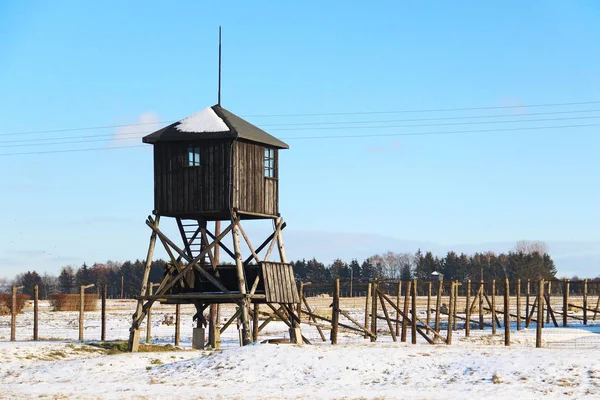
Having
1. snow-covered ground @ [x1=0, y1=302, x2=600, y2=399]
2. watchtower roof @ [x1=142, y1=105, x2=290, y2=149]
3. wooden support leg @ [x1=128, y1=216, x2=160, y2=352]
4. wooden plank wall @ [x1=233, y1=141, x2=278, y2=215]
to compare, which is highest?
watchtower roof @ [x1=142, y1=105, x2=290, y2=149]

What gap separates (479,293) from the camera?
46.9 meters

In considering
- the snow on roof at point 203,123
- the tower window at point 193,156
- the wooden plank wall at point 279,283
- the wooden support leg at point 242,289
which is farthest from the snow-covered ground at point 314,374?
the snow on roof at point 203,123

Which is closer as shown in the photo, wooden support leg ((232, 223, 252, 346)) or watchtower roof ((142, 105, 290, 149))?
wooden support leg ((232, 223, 252, 346))

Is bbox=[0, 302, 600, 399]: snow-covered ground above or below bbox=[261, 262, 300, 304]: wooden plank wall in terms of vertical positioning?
below

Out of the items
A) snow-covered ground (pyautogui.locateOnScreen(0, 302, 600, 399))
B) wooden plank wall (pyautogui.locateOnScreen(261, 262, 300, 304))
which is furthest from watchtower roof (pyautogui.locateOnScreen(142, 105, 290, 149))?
snow-covered ground (pyautogui.locateOnScreen(0, 302, 600, 399))

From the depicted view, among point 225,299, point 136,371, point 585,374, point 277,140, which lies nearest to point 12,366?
point 136,371

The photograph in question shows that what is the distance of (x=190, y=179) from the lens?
115 ft

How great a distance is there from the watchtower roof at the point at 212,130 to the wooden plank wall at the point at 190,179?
36 cm

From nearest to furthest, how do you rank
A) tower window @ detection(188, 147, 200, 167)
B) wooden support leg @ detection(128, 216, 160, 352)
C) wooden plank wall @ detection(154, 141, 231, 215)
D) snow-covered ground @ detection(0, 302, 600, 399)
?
snow-covered ground @ detection(0, 302, 600, 399) → wooden support leg @ detection(128, 216, 160, 352) → wooden plank wall @ detection(154, 141, 231, 215) → tower window @ detection(188, 147, 200, 167)

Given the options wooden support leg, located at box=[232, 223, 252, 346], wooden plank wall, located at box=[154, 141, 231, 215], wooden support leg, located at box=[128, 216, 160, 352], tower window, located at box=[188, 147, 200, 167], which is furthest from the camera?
tower window, located at box=[188, 147, 200, 167]

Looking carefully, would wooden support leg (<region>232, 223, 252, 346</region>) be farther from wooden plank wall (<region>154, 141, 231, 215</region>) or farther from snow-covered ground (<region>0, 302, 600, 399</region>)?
snow-covered ground (<region>0, 302, 600, 399</region>)

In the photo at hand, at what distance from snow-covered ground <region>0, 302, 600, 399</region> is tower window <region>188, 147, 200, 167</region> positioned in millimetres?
7311

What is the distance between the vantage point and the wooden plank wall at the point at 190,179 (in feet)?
113

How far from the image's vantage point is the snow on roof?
3481 centimetres
